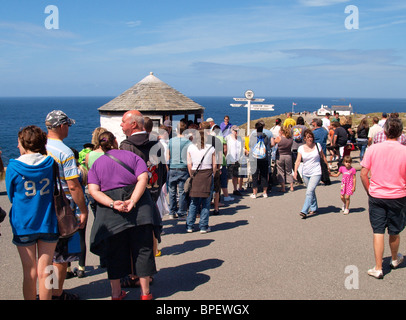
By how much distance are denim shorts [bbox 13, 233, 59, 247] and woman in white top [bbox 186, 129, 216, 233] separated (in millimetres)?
3366

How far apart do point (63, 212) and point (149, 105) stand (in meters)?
8.53

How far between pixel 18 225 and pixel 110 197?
0.93 meters

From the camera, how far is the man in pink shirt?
5.08m

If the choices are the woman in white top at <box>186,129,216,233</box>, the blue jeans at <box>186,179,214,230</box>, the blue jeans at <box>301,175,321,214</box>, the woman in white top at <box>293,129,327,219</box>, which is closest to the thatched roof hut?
the woman in white top at <box>186,129,216,233</box>

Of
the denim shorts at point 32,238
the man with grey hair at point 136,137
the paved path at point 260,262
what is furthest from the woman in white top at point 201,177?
the denim shorts at point 32,238

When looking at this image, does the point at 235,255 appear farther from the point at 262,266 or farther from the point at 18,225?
the point at 18,225

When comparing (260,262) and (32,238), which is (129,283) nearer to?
(32,238)

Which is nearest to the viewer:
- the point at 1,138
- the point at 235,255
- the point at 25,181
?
the point at 25,181

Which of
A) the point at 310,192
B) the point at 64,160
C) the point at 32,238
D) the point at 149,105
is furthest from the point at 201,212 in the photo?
the point at 149,105

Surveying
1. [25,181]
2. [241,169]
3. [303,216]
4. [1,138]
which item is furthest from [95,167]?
[1,138]

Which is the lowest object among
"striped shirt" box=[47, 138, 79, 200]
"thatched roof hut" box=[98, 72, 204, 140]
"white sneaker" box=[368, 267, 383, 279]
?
"white sneaker" box=[368, 267, 383, 279]

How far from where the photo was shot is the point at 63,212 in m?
4.10

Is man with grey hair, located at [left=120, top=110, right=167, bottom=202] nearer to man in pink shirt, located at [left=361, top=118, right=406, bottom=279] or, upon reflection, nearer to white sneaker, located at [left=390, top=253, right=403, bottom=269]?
man in pink shirt, located at [left=361, top=118, right=406, bottom=279]

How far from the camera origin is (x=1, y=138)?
62.1 m
